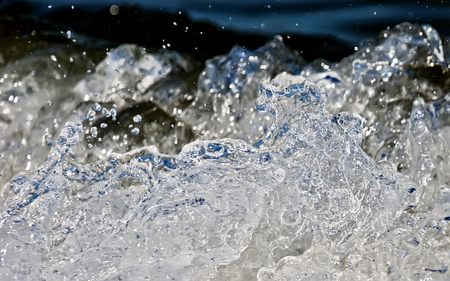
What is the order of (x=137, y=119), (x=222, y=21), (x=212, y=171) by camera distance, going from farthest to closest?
1. (x=222, y=21)
2. (x=137, y=119)
3. (x=212, y=171)

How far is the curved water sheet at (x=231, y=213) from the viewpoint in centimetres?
215

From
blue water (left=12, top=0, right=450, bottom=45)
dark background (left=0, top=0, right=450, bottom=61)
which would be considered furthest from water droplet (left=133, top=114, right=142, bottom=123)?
blue water (left=12, top=0, right=450, bottom=45)

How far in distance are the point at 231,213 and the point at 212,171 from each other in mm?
145

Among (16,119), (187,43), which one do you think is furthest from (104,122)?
(187,43)

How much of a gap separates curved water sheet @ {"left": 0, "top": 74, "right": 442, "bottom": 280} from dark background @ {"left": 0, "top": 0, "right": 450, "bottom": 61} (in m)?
0.82

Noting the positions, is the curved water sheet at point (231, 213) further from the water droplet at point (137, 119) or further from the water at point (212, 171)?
the water droplet at point (137, 119)

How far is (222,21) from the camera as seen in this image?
3445mm

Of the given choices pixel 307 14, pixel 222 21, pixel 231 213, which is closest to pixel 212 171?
pixel 231 213

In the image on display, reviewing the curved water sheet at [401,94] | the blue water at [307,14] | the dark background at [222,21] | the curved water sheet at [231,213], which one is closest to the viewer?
the curved water sheet at [231,213]

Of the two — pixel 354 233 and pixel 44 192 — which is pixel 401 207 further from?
pixel 44 192

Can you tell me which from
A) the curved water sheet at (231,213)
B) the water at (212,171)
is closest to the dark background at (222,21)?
the water at (212,171)

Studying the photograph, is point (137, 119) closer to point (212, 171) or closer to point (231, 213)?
point (212, 171)

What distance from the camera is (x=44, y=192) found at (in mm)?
Answer: 2350

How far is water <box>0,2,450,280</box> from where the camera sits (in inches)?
85.6
